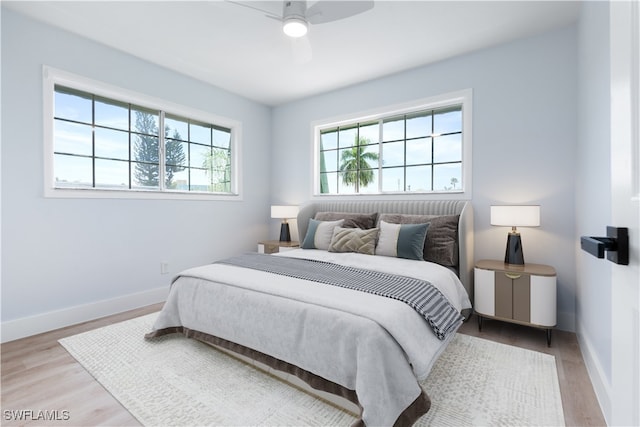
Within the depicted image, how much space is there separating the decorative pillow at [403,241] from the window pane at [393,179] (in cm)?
99

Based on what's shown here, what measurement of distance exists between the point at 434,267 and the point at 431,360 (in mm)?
1080

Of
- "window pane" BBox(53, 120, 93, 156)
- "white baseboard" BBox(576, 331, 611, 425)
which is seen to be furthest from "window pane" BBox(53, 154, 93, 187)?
"white baseboard" BBox(576, 331, 611, 425)

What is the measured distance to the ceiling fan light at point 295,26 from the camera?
2.14 metres

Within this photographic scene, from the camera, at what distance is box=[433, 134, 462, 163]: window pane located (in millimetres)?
3479

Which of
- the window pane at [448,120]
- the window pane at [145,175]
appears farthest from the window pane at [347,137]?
the window pane at [145,175]

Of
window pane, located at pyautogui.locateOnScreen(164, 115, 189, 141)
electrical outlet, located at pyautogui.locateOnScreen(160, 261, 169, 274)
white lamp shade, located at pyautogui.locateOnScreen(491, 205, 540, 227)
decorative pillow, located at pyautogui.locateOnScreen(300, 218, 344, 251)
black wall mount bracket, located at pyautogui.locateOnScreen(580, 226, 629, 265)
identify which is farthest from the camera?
window pane, located at pyautogui.locateOnScreen(164, 115, 189, 141)

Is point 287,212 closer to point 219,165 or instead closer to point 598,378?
point 219,165

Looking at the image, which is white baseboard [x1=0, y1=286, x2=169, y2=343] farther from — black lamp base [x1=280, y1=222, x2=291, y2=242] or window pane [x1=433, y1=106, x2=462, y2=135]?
window pane [x1=433, y1=106, x2=462, y2=135]

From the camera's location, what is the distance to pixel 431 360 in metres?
1.67

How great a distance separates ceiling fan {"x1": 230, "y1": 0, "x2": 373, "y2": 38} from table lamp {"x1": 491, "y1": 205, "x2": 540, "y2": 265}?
2035 millimetres

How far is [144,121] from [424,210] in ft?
11.2

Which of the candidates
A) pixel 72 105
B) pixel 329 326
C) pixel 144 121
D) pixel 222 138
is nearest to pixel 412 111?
pixel 222 138

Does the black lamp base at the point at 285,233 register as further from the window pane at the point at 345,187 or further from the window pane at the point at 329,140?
the window pane at the point at 329,140

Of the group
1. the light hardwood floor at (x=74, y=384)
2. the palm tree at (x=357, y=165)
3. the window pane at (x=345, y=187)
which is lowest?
the light hardwood floor at (x=74, y=384)
